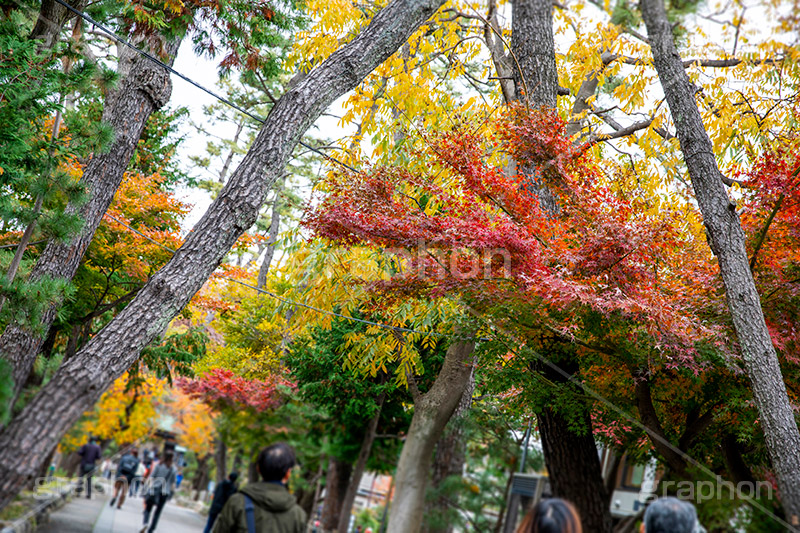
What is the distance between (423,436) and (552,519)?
531 cm

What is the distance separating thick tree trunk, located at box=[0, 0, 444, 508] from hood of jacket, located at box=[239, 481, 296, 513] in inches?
55.5

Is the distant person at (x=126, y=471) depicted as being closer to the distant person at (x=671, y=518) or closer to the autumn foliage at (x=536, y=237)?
the autumn foliage at (x=536, y=237)

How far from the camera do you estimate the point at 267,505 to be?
3566 mm

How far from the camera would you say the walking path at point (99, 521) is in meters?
10.3

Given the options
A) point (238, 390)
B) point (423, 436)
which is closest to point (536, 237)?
point (423, 436)

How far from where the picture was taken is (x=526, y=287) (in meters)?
6.22

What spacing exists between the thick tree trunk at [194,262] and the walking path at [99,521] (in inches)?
225

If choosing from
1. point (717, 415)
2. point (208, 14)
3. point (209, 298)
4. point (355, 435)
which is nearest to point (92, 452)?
point (209, 298)

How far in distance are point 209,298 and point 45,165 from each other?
24.5 ft

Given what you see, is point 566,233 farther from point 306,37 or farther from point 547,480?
point 306,37

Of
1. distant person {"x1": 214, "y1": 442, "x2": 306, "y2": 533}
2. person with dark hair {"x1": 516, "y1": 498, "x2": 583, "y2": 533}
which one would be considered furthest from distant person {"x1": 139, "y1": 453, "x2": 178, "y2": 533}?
person with dark hair {"x1": 516, "y1": 498, "x2": 583, "y2": 533}

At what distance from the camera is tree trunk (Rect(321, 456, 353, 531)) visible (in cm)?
1420

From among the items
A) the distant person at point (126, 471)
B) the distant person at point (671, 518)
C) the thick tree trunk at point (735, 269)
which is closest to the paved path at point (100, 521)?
the distant person at point (126, 471)

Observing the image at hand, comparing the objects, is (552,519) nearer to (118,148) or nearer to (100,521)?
(118,148)
